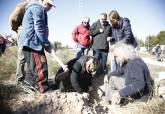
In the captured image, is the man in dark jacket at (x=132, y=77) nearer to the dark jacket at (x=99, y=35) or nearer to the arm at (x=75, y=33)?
the dark jacket at (x=99, y=35)

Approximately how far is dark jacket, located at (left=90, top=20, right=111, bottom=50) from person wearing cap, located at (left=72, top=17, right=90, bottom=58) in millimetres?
162

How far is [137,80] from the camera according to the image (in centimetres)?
423

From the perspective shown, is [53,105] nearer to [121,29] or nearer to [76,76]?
[76,76]

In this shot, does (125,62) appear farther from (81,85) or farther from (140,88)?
(81,85)

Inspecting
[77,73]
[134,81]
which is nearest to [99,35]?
[77,73]

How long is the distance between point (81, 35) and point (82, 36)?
0.11 feet

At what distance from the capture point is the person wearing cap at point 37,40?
4543 millimetres

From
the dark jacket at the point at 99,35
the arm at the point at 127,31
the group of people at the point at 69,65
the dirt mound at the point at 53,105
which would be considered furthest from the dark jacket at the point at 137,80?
the dark jacket at the point at 99,35

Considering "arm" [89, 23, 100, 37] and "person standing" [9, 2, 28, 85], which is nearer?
"person standing" [9, 2, 28, 85]

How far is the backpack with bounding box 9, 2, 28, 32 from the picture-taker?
5059mm

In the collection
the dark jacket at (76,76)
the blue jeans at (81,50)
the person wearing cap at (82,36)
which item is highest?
the person wearing cap at (82,36)

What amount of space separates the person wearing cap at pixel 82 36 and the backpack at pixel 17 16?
1.66 metres

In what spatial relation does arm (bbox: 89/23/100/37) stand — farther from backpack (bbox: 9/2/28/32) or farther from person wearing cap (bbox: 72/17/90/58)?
backpack (bbox: 9/2/28/32)

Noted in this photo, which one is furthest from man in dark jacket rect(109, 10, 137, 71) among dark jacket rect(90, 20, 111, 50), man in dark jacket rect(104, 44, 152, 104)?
man in dark jacket rect(104, 44, 152, 104)
